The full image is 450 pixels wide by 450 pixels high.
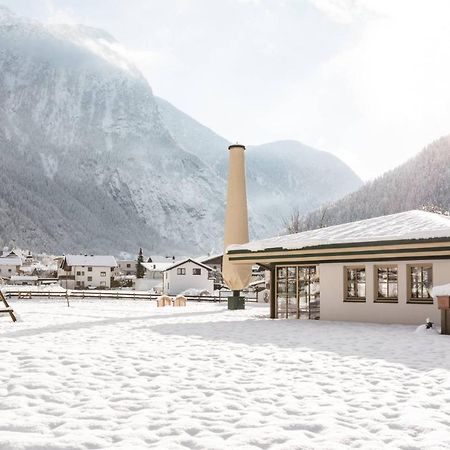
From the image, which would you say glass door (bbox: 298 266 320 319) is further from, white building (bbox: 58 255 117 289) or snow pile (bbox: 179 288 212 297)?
white building (bbox: 58 255 117 289)

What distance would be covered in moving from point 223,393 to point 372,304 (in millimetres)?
11427

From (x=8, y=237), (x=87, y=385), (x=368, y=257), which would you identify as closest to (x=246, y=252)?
(x=368, y=257)

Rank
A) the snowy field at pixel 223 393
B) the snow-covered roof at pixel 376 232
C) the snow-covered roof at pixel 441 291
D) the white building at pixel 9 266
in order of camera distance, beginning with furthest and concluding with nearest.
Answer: the white building at pixel 9 266 → the snow-covered roof at pixel 376 232 → the snow-covered roof at pixel 441 291 → the snowy field at pixel 223 393

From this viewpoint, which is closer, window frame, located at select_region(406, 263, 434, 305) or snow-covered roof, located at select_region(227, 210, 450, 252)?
snow-covered roof, located at select_region(227, 210, 450, 252)

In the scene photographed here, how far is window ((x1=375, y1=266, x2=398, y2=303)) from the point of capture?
1711 centimetres

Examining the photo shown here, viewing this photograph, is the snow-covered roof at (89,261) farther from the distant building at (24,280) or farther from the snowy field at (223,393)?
the snowy field at (223,393)

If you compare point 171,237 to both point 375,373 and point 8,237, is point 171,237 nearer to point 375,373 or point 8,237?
point 8,237

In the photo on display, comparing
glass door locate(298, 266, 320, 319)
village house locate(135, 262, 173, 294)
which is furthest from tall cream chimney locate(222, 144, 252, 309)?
village house locate(135, 262, 173, 294)

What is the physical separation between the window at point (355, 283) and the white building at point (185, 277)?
45.3 meters

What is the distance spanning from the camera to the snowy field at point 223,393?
505 centimetres

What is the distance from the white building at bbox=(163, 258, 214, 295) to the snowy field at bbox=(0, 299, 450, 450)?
166 ft

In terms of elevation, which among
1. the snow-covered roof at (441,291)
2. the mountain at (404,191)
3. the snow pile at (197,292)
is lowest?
the snow pile at (197,292)

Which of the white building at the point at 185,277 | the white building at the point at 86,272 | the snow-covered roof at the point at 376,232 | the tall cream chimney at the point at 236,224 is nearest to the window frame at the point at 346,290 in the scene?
the snow-covered roof at the point at 376,232

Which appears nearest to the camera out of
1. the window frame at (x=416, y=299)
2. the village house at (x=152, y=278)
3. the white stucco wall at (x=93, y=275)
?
the window frame at (x=416, y=299)
